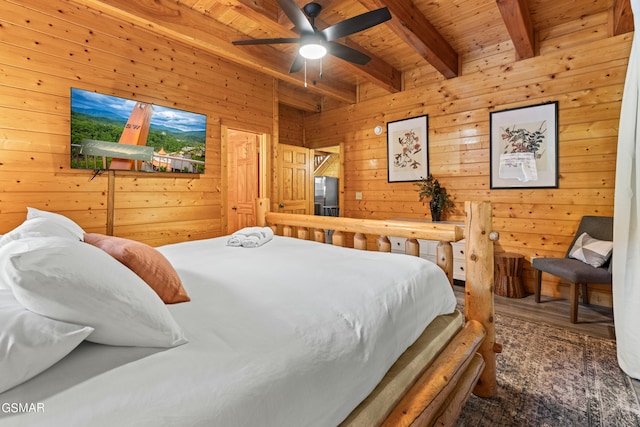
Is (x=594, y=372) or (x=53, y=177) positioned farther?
(x=53, y=177)

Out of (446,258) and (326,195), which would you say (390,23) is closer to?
(446,258)

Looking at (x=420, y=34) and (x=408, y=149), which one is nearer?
(x=420, y=34)

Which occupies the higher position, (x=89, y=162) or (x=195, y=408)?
(x=89, y=162)

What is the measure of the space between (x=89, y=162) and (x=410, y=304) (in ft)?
10.6

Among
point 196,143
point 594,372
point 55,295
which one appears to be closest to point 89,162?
point 196,143

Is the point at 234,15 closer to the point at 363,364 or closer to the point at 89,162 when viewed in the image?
the point at 89,162

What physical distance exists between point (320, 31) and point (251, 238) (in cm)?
177

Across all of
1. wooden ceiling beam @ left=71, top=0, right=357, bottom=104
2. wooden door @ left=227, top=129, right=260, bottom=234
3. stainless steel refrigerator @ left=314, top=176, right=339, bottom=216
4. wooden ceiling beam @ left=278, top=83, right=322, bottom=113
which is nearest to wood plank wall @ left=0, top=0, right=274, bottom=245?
wooden ceiling beam @ left=71, top=0, right=357, bottom=104

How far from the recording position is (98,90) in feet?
9.74

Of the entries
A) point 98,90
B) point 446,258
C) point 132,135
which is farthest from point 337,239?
point 98,90

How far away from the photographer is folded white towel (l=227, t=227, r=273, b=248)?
2078mm

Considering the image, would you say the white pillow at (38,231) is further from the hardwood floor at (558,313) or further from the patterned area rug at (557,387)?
the hardwood floor at (558,313)

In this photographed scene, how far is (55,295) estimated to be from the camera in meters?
0.65

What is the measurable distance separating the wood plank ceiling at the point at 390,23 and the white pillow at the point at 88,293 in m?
2.64
